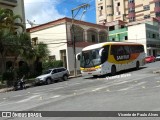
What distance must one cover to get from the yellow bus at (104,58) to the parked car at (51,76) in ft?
9.17

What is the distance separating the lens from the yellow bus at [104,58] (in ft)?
91.6

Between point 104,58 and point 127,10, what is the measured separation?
7472cm

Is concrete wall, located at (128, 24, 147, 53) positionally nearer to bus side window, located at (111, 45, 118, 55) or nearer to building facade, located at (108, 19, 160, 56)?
building facade, located at (108, 19, 160, 56)

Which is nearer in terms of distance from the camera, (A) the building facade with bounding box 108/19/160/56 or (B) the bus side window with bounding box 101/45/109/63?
(B) the bus side window with bounding box 101/45/109/63

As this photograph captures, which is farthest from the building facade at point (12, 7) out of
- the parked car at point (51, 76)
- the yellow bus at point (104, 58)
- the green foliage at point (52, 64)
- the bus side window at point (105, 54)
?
the bus side window at point (105, 54)

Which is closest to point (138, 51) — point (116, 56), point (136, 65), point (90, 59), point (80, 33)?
point (136, 65)

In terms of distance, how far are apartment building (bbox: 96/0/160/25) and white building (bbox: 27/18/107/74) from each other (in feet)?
125

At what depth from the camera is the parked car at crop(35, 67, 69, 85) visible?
2981 cm

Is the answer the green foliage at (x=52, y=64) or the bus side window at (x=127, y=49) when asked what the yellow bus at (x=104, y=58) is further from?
the green foliage at (x=52, y=64)

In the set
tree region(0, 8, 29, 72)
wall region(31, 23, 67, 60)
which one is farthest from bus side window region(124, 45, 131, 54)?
wall region(31, 23, 67, 60)

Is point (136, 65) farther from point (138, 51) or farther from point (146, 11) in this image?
point (146, 11)

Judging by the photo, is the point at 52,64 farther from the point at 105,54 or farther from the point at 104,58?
the point at 104,58

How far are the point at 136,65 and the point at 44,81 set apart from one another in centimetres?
1149

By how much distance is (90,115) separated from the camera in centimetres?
988
